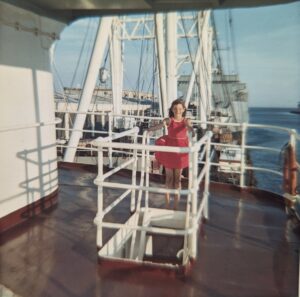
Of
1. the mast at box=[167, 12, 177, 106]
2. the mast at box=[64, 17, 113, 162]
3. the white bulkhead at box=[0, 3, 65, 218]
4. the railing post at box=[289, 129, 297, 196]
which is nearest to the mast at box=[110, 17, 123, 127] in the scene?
the mast at box=[167, 12, 177, 106]

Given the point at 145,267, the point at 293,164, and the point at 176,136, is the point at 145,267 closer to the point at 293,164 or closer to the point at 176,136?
the point at 176,136

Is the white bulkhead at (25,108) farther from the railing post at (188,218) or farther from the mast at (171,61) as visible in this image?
the mast at (171,61)

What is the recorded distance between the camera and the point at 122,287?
370cm

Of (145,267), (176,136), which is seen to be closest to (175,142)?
(176,136)

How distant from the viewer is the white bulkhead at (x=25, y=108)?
514 centimetres

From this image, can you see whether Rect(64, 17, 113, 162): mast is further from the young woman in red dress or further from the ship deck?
the young woman in red dress

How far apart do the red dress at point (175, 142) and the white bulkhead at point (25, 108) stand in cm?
186

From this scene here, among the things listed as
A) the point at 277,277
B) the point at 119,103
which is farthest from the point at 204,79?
the point at 277,277

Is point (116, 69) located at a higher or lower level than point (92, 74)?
higher

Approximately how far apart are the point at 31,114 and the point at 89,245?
214 cm

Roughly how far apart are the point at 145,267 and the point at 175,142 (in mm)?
1771

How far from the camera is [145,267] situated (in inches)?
159

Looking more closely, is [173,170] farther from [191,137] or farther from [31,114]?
[31,114]

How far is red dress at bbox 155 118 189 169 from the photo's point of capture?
5.15 meters
